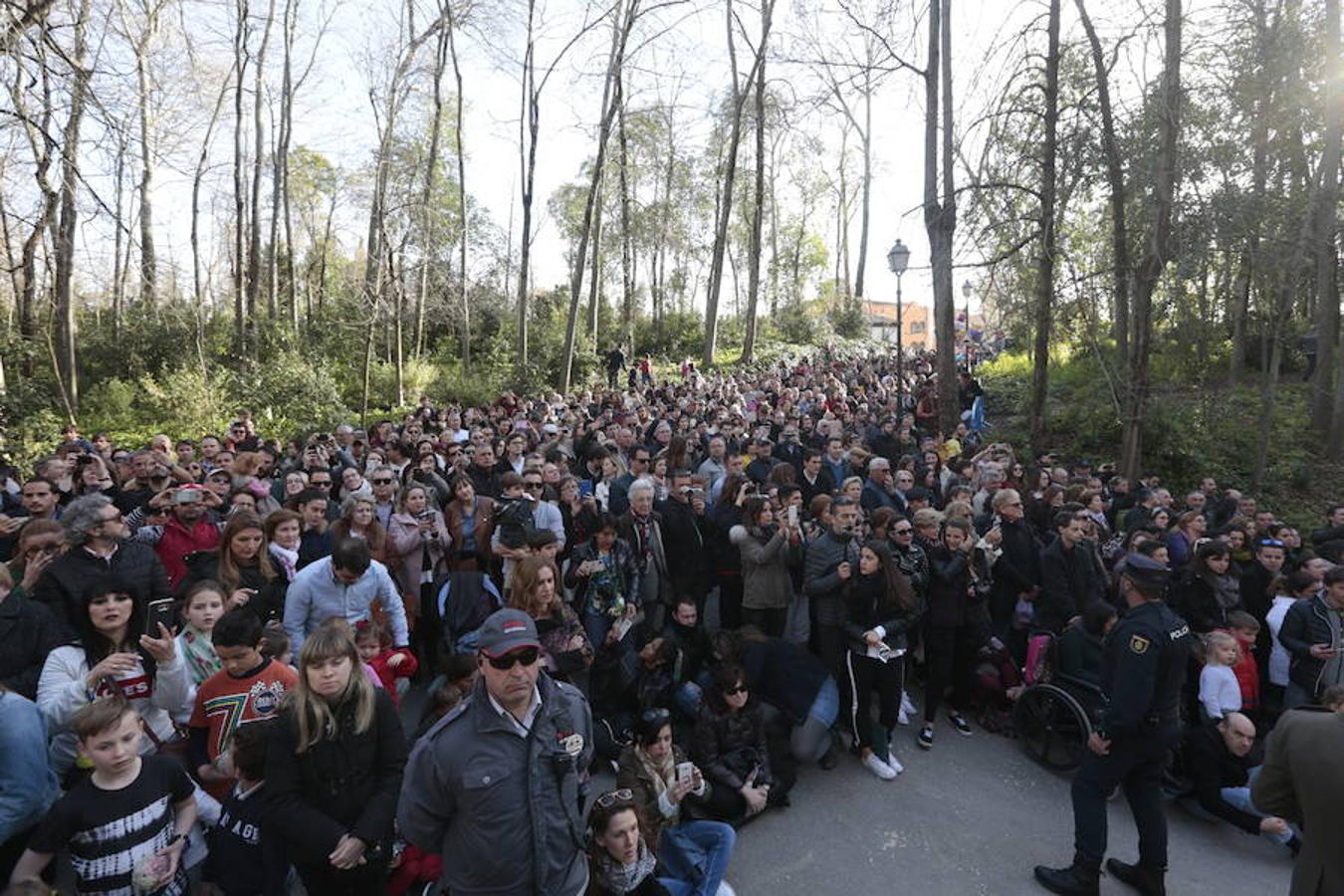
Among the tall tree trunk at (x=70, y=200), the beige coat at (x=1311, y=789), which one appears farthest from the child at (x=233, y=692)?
the tall tree trunk at (x=70, y=200)

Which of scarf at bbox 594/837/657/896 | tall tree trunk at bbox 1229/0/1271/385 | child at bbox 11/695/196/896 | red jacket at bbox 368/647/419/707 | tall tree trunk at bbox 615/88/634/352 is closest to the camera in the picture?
child at bbox 11/695/196/896

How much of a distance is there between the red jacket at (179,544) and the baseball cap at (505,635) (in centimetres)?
372

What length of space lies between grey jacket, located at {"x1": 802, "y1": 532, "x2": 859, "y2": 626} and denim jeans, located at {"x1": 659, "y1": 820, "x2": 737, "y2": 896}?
1979 millimetres

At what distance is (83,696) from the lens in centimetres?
303

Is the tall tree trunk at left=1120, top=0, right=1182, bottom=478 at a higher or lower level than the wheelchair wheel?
higher

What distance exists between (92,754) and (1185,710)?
6352 millimetres

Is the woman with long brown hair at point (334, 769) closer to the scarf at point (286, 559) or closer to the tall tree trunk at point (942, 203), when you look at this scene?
the scarf at point (286, 559)

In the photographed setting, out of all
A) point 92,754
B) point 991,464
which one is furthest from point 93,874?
point 991,464

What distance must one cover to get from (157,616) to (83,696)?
408 millimetres

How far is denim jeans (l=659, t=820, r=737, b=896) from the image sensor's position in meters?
3.48

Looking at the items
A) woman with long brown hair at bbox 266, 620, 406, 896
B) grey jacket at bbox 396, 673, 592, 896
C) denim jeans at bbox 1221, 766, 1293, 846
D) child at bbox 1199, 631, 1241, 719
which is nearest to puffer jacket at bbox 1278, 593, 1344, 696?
child at bbox 1199, 631, 1241, 719

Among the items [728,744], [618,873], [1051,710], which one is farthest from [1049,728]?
Result: [618,873]

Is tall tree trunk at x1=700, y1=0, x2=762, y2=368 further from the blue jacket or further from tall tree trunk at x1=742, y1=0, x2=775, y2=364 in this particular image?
the blue jacket

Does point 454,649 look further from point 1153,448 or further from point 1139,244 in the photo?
point 1153,448
